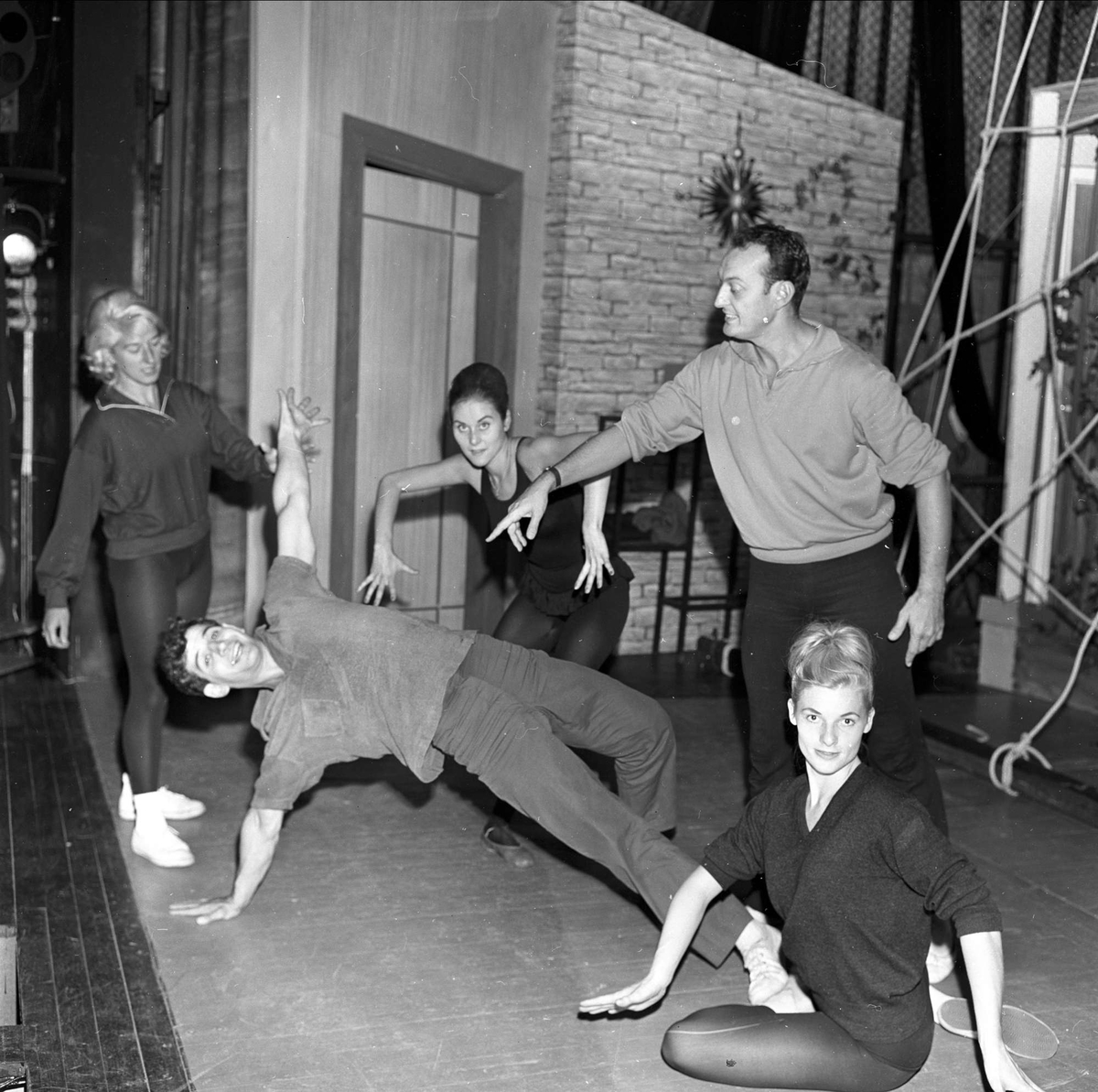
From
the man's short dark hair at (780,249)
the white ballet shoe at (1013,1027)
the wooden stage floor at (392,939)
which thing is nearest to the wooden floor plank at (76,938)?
the wooden stage floor at (392,939)

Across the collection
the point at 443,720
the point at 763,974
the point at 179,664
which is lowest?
the point at 763,974

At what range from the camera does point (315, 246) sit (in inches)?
144

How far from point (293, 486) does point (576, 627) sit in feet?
2.41

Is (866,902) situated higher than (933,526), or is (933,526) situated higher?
(933,526)

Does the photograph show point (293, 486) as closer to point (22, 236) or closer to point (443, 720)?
point (443, 720)

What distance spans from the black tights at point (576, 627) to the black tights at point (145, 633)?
2.65 ft

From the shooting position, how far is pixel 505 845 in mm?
3354

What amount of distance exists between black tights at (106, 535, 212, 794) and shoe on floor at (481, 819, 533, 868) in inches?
33.0

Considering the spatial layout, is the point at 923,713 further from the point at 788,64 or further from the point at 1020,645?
the point at 788,64

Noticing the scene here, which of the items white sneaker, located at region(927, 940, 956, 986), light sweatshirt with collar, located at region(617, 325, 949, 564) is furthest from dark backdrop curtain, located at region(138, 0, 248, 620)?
white sneaker, located at region(927, 940, 956, 986)

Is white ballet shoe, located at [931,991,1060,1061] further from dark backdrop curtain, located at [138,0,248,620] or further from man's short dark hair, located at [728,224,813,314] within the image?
dark backdrop curtain, located at [138,0,248,620]

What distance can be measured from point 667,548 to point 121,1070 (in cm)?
249

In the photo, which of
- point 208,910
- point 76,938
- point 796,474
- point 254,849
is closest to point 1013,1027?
point 796,474

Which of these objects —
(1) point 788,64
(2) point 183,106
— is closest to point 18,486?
(2) point 183,106
